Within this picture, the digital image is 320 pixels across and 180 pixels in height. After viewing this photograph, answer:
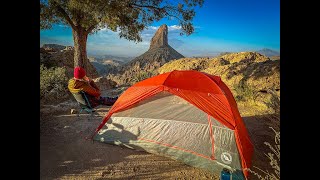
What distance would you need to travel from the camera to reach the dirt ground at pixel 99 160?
12.6 feet

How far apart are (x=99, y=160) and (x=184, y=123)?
1750mm

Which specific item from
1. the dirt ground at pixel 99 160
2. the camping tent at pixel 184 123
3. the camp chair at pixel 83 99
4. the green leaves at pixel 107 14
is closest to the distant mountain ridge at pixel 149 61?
the green leaves at pixel 107 14

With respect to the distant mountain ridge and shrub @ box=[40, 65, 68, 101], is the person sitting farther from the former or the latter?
the distant mountain ridge

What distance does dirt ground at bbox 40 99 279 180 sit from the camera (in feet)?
12.6

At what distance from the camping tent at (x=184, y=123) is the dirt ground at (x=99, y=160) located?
0.68 feet

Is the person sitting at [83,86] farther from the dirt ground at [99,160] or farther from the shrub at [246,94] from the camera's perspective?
the shrub at [246,94]

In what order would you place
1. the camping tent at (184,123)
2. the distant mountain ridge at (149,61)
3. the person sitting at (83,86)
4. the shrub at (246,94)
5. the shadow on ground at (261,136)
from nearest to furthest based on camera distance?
the camping tent at (184,123)
the shadow on ground at (261,136)
the person sitting at (83,86)
the shrub at (246,94)
the distant mountain ridge at (149,61)

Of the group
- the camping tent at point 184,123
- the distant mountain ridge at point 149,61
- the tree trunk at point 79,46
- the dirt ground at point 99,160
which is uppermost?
the distant mountain ridge at point 149,61

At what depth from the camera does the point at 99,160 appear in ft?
14.0

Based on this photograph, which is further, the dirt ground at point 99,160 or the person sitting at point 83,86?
the person sitting at point 83,86
